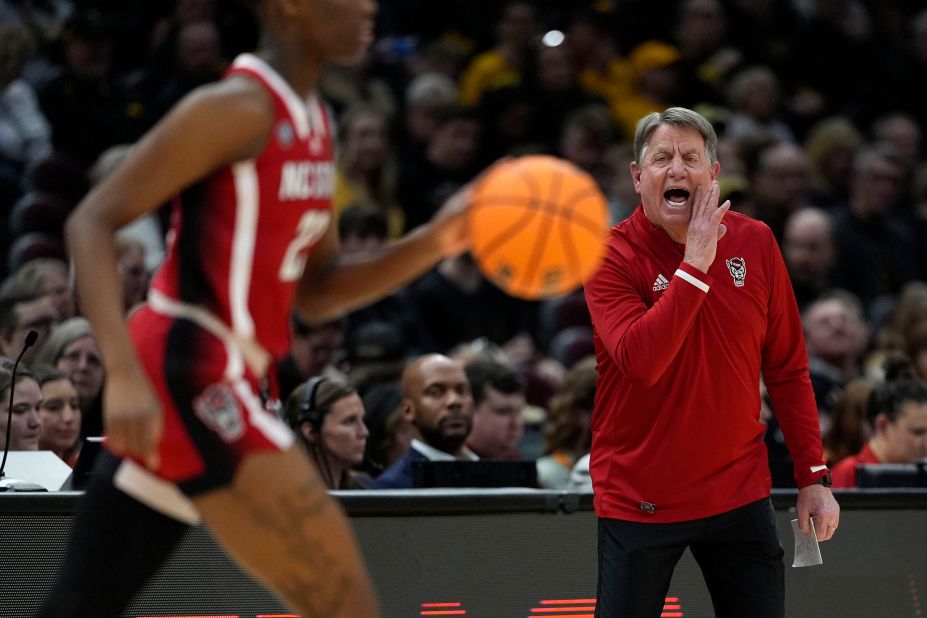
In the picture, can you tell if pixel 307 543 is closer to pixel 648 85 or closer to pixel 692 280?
pixel 692 280

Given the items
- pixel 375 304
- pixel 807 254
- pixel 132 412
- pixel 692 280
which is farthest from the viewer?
pixel 807 254

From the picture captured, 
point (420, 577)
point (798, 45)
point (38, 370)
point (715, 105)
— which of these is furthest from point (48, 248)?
point (798, 45)

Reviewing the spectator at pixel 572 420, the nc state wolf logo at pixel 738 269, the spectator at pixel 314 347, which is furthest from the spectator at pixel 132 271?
the nc state wolf logo at pixel 738 269

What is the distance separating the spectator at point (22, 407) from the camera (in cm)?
566

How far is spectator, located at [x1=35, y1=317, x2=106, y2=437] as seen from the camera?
23.1 ft

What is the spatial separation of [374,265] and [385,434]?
4191 mm

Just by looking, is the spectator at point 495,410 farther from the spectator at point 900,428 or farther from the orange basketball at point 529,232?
the orange basketball at point 529,232

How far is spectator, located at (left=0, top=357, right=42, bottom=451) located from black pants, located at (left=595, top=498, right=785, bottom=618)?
2724mm

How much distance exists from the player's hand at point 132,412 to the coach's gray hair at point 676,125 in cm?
195

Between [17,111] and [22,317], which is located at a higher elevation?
[17,111]

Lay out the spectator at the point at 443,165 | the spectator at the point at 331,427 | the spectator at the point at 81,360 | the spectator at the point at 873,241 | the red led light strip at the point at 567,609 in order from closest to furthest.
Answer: the red led light strip at the point at 567,609 → the spectator at the point at 331,427 → the spectator at the point at 81,360 → the spectator at the point at 443,165 → the spectator at the point at 873,241

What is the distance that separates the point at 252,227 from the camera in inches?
120

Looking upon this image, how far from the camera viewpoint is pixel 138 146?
289cm

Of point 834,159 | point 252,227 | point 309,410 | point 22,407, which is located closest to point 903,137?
point 834,159
